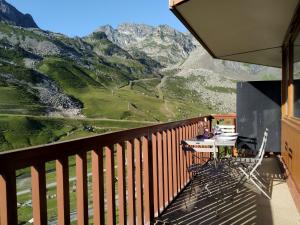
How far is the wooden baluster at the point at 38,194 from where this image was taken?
1.84 meters

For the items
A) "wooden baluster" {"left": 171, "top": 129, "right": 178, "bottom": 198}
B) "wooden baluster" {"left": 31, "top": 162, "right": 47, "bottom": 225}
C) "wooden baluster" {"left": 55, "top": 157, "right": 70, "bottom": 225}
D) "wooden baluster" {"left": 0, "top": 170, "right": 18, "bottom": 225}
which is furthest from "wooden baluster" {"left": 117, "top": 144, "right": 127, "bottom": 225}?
"wooden baluster" {"left": 171, "top": 129, "right": 178, "bottom": 198}

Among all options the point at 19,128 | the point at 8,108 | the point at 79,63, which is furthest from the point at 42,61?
the point at 19,128

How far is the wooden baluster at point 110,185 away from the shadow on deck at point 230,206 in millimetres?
1134

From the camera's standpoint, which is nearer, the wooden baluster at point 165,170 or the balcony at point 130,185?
the balcony at point 130,185

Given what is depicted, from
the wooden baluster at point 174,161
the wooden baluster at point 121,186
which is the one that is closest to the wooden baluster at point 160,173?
the wooden baluster at point 174,161

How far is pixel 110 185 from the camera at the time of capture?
2.71 metres

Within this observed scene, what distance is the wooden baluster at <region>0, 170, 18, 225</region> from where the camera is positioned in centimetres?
162

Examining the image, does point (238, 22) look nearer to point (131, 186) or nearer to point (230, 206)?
point (230, 206)

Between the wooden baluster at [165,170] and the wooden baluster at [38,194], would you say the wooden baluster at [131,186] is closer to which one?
the wooden baluster at [165,170]

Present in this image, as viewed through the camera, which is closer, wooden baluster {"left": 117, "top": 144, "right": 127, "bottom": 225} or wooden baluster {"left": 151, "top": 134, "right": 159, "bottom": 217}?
wooden baluster {"left": 117, "top": 144, "right": 127, "bottom": 225}

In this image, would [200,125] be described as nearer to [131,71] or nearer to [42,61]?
[42,61]

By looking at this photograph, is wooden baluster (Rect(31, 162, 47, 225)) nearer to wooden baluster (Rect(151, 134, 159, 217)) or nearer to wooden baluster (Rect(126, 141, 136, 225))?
wooden baluster (Rect(126, 141, 136, 225))

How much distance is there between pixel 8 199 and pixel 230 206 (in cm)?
305

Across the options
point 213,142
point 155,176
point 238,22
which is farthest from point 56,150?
point 238,22
